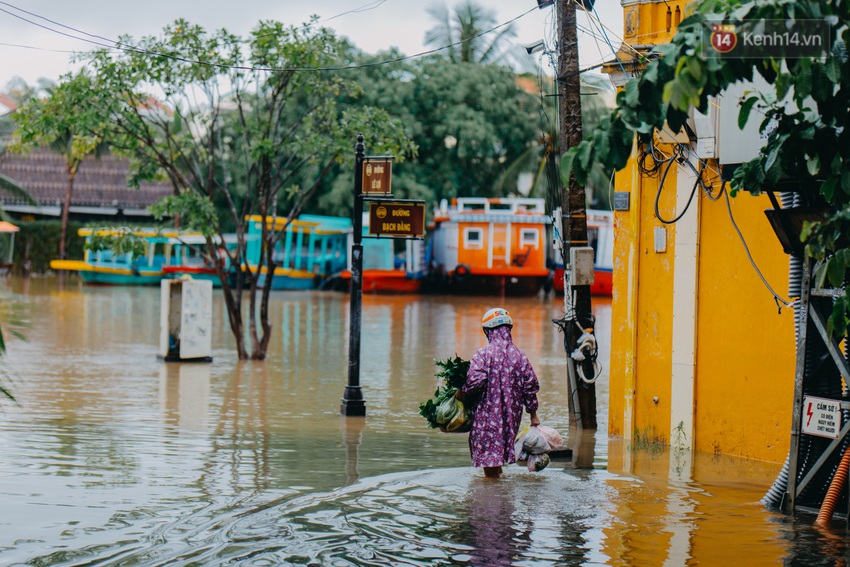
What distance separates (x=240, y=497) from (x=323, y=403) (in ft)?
19.6

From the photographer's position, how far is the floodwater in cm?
690

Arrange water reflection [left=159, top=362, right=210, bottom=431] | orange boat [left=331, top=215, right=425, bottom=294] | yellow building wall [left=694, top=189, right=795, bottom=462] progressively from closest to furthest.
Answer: yellow building wall [left=694, top=189, right=795, bottom=462] < water reflection [left=159, top=362, right=210, bottom=431] < orange boat [left=331, top=215, right=425, bottom=294]

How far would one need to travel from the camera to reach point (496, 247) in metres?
45.9

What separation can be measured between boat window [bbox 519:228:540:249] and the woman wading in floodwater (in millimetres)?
36973

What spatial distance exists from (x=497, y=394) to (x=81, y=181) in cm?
4992

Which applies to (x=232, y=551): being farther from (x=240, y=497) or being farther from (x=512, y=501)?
(x=512, y=501)

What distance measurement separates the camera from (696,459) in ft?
34.2

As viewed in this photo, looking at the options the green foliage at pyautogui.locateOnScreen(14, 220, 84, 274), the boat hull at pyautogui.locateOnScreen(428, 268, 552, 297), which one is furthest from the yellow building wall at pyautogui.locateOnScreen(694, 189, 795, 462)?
the green foliage at pyautogui.locateOnScreen(14, 220, 84, 274)

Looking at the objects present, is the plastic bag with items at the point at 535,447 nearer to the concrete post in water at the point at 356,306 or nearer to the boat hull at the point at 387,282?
the concrete post in water at the point at 356,306

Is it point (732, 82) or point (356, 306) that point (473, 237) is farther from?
point (732, 82)

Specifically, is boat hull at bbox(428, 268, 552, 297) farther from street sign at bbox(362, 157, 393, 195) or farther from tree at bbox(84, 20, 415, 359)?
street sign at bbox(362, 157, 393, 195)

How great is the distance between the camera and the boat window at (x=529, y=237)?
151 ft

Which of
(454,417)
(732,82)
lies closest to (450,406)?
(454,417)

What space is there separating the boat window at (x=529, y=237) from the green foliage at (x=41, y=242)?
20719mm
